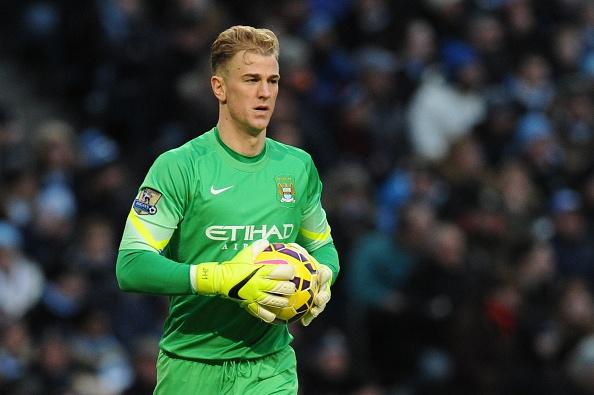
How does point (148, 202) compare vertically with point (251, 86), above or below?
below

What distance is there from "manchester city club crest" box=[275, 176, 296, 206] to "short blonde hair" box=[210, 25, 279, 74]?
61 cm

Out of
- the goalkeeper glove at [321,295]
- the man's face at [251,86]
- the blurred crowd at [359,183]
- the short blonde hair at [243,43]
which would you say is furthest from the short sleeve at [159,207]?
the blurred crowd at [359,183]

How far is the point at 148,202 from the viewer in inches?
233

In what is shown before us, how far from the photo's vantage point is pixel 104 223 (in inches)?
454

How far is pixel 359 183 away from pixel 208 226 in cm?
689

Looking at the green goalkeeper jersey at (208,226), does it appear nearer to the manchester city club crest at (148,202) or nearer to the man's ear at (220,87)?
the manchester city club crest at (148,202)

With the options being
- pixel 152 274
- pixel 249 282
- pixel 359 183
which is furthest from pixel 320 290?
pixel 359 183

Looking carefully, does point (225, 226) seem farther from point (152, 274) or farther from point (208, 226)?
point (152, 274)

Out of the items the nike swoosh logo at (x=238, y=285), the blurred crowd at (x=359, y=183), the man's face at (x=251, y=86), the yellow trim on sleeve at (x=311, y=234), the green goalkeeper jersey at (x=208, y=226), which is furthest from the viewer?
the blurred crowd at (x=359, y=183)

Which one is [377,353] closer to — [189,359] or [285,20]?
[285,20]

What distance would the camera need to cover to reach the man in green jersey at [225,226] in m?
5.92

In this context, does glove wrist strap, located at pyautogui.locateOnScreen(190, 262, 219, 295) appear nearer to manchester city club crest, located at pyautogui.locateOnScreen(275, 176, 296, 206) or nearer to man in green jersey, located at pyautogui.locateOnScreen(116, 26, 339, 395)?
man in green jersey, located at pyautogui.locateOnScreen(116, 26, 339, 395)

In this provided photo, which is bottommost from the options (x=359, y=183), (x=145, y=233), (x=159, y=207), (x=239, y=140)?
(x=359, y=183)

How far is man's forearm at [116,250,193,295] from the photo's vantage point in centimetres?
577
